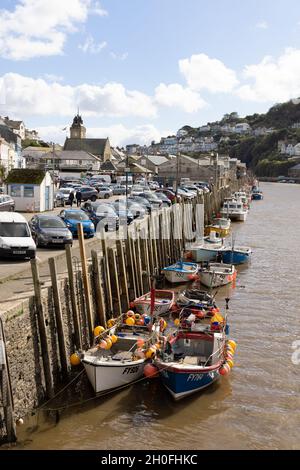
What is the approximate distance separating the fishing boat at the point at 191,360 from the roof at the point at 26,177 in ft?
59.0

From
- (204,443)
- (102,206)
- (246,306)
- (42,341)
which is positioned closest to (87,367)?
(42,341)

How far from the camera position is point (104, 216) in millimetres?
29031

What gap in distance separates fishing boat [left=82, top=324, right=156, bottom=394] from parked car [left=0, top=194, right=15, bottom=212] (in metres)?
14.8

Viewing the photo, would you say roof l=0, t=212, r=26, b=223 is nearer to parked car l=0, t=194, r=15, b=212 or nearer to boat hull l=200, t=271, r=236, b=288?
parked car l=0, t=194, r=15, b=212

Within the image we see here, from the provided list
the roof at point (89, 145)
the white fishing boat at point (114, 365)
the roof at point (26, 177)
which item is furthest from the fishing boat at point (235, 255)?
the roof at point (89, 145)

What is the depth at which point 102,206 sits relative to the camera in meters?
30.3

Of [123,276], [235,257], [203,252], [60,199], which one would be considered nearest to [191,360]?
[123,276]

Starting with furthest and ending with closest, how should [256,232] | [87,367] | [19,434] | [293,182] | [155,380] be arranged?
[293,182] < [256,232] < [155,380] < [87,367] < [19,434]

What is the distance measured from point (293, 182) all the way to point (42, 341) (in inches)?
7033

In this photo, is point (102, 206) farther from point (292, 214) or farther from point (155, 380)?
point (292, 214)

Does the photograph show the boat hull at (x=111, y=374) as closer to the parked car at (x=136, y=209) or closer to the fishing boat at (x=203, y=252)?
the fishing boat at (x=203, y=252)

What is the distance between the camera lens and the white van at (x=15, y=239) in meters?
18.2

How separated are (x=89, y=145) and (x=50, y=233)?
95.6m

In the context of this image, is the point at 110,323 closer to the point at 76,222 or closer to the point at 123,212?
the point at 76,222
